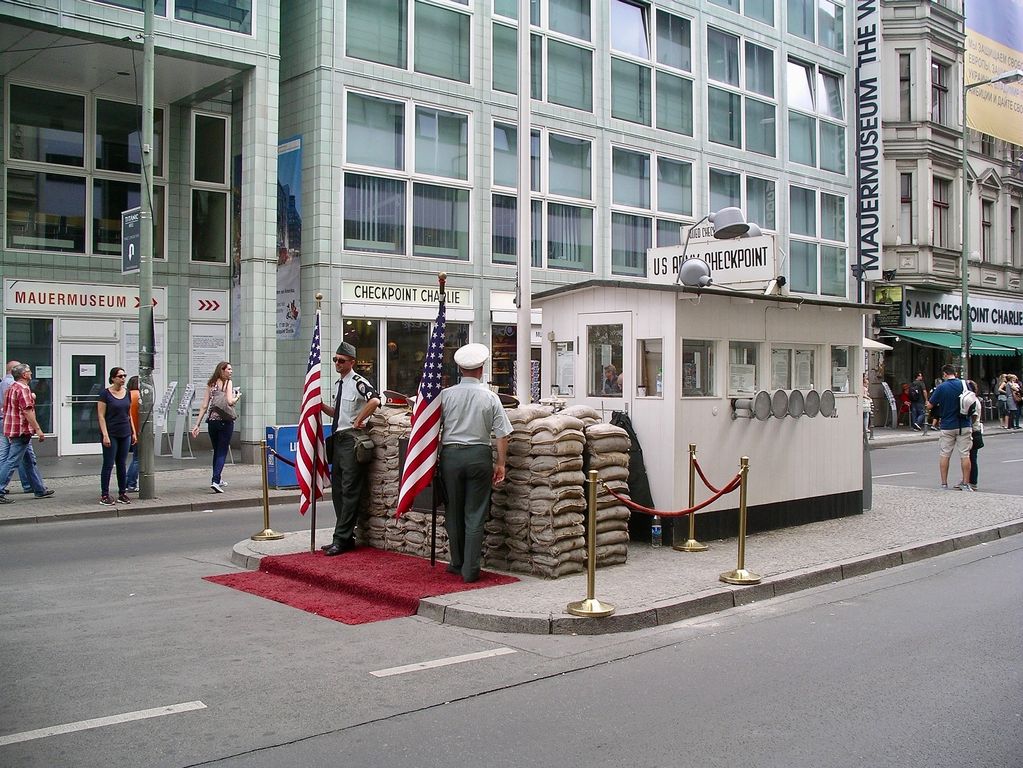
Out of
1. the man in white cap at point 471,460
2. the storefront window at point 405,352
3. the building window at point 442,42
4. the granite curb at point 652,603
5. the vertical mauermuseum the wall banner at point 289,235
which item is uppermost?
the building window at point 442,42

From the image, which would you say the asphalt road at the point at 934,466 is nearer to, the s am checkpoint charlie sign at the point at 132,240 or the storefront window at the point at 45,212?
the s am checkpoint charlie sign at the point at 132,240

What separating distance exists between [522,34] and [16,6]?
930 centimetres

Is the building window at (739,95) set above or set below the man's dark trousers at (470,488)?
above

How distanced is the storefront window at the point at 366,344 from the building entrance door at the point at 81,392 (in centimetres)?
499

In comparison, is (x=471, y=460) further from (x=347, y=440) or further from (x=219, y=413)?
(x=219, y=413)

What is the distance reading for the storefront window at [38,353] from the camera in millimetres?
19391

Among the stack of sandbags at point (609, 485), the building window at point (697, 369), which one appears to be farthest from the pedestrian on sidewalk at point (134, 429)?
the building window at point (697, 369)

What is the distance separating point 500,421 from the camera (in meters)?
8.31

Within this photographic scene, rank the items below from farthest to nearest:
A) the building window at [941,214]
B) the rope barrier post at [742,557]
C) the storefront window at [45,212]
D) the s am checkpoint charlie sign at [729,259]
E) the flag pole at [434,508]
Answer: the building window at [941,214] → the storefront window at [45,212] → the s am checkpoint charlie sign at [729,259] → the flag pole at [434,508] → the rope barrier post at [742,557]

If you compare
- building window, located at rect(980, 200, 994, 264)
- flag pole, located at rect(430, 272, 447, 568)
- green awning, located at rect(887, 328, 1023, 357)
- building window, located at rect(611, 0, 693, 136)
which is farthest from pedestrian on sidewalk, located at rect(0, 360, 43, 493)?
building window, located at rect(980, 200, 994, 264)

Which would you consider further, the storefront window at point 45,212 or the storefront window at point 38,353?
the storefront window at point 45,212

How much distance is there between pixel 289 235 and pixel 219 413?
7487 millimetres

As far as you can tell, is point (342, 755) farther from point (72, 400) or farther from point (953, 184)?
point (953, 184)

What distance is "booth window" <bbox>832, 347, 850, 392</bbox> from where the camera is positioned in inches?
483
